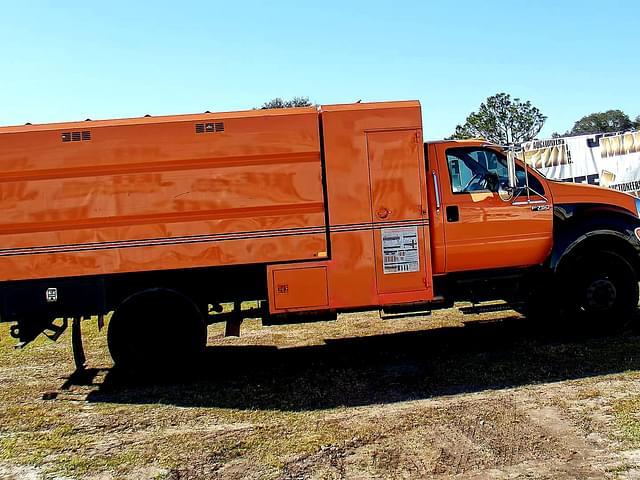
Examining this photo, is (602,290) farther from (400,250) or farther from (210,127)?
(210,127)

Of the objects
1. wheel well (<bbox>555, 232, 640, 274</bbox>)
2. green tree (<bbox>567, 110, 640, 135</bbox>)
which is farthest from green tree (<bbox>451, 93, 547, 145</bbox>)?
wheel well (<bbox>555, 232, 640, 274</bbox>)

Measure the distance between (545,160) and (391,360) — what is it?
576 inches

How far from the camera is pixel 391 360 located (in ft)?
24.3

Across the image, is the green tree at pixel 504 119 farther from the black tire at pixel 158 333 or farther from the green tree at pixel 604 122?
the black tire at pixel 158 333

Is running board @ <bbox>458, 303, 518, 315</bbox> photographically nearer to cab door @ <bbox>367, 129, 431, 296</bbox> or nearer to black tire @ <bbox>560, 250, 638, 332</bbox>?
cab door @ <bbox>367, 129, 431, 296</bbox>

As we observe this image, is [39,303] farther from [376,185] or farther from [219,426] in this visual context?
[376,185]

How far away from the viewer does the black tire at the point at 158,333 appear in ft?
23.0

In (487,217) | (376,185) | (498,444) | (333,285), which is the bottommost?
(498,444)

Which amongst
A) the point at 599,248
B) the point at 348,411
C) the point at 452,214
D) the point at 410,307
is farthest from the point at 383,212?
the point at 599,248

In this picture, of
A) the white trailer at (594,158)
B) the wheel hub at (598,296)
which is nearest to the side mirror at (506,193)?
the wheel hub at (598,296)

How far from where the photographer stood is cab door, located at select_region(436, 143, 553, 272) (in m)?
7.34

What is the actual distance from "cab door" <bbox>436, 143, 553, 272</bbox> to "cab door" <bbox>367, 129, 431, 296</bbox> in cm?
39

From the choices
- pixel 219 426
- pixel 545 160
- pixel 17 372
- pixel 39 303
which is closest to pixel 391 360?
pixel 219 426

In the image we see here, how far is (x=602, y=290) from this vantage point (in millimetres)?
7656
